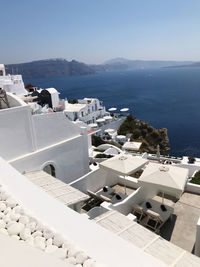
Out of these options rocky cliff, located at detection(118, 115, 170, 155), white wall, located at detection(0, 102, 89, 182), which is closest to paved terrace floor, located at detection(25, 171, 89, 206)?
white wall, located at detection(0, 102, 89, 182)

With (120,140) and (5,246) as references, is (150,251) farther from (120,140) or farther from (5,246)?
(120,140)

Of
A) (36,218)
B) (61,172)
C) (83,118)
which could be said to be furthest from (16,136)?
(83,118)

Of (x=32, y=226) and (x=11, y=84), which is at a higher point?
(x=11, y=84)

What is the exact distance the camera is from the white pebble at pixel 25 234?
3463 millimetres

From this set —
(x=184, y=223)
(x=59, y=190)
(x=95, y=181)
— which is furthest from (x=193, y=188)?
(x=59, y=190)

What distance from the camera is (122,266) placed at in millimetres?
3143

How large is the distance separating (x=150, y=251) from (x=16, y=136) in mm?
7397

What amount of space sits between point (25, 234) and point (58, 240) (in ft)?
1.79

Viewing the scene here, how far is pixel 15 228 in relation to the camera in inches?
143

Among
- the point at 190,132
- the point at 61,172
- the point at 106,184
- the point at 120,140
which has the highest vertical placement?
the point at 61,172

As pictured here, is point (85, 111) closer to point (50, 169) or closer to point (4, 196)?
point (50, 169)

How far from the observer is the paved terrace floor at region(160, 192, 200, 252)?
8.77 m

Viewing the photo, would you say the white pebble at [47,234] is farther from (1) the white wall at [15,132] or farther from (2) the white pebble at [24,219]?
(1) the white wall at [15,132]

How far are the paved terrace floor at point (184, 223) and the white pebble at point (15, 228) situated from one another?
7.08 m
